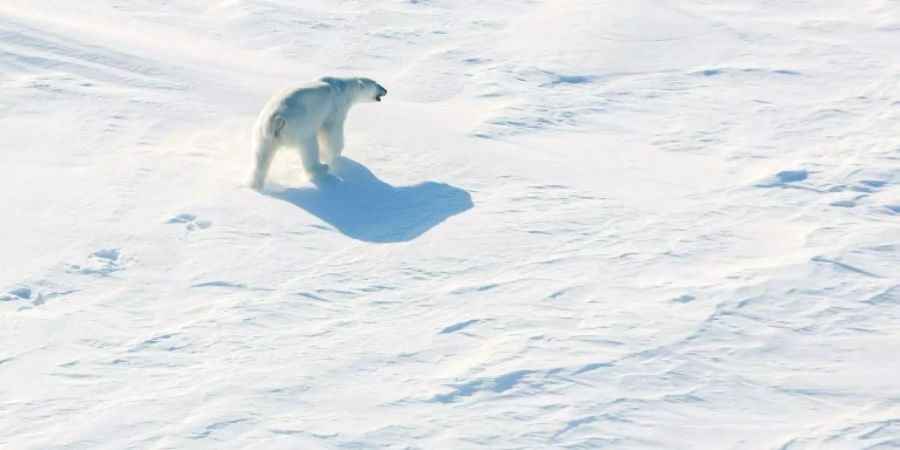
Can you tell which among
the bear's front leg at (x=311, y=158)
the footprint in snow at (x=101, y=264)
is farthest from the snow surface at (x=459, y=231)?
the bear's front leg at (x=311, y=158)

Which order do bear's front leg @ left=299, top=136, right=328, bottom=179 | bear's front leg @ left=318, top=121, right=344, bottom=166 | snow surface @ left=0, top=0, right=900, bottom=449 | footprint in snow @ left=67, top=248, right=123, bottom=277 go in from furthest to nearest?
bear's front leg @ left=318, top=121, right=344, bottom=166
bear's front leg @ left=299, top=136, right=328, bottom=179
footprint in snow @ left=67, top=248, right=123, bottom=277
snow surface @ left=0, top=0, right=900, bottom=449

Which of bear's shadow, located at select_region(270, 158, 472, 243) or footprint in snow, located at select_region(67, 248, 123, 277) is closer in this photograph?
footprint in snow, located at select_region(67, 248, 123, 277)

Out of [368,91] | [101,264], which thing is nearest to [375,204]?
[368,91]

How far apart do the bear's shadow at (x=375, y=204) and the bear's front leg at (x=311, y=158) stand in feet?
0.17

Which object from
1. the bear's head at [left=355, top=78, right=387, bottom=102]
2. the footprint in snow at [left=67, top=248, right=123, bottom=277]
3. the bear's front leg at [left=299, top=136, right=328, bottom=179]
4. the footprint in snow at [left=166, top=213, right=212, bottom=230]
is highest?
the bear's head at [left=355, top=78, right=387, bottom=102]

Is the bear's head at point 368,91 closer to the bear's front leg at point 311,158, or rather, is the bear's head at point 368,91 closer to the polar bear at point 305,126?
the polar bear at point 305,126

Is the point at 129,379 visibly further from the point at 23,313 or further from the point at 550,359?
the point at 550,359

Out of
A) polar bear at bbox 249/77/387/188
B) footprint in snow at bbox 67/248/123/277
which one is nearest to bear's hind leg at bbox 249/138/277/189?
polar bear at bbox 249/77/387/188

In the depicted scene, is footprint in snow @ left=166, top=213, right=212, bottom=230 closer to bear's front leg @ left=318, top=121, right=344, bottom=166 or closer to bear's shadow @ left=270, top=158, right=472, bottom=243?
bear's shadow @ left=270, top=158, right=472, bottom=243

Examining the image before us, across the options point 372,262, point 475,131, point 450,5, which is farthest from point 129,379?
point 450,5

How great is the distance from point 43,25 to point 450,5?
3.25m

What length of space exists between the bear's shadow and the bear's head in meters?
0.71

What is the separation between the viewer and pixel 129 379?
253 inches

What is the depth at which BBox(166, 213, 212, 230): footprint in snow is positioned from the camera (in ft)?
26.1
